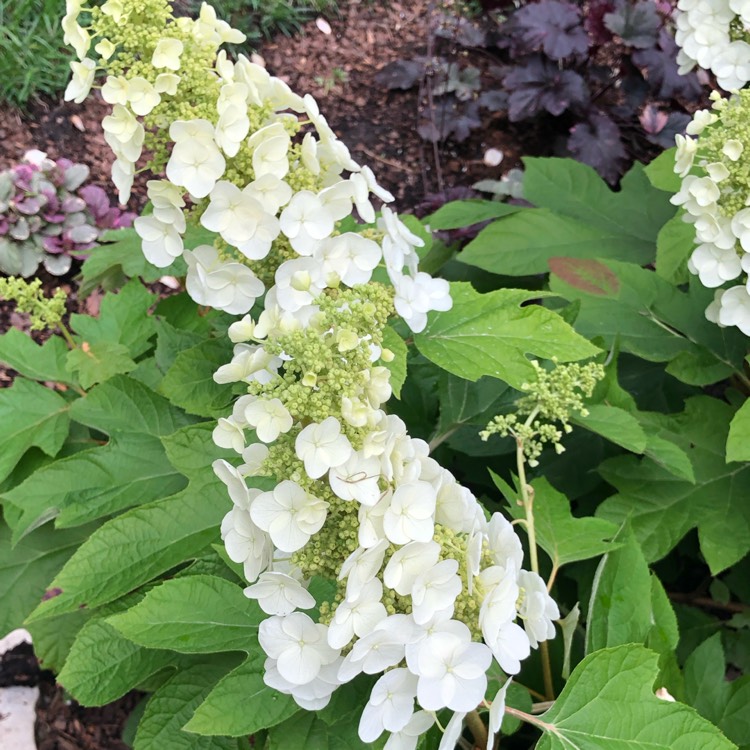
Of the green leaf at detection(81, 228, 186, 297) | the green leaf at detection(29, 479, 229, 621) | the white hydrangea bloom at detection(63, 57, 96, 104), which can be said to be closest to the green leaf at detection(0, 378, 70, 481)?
the green leaf at detection(81, 228, 186, 297)

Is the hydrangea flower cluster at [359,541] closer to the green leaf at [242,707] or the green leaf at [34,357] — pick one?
the green leaf at [242,707]

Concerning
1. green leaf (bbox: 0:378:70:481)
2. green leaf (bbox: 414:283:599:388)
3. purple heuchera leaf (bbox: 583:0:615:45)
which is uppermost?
purple heuchera leaf (bbox: 583:0:615:45)

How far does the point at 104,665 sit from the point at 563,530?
834mm

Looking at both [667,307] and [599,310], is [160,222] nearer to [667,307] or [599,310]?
[599,310]

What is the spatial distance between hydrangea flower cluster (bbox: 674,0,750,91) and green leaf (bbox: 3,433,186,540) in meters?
1.53

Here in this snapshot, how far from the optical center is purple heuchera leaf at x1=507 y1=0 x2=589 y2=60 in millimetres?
3367

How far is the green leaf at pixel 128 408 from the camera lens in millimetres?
1663

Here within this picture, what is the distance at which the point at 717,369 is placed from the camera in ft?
5.85

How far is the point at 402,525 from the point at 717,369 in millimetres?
1258

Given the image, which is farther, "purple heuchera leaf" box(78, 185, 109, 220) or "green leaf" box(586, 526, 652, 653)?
"purple heuchera leaf" box(78, 185, 109, 220)

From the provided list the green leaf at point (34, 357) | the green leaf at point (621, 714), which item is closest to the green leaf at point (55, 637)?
the green leaf at point (34, 357)

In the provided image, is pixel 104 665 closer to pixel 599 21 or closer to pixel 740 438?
pixel 740 438

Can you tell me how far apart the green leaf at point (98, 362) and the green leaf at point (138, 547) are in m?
0.46

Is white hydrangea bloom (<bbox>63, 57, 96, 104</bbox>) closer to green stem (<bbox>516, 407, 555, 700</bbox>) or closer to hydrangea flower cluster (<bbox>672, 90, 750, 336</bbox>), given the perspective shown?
green stem (<bbox>516, 407, 555, 700</bbox>)
